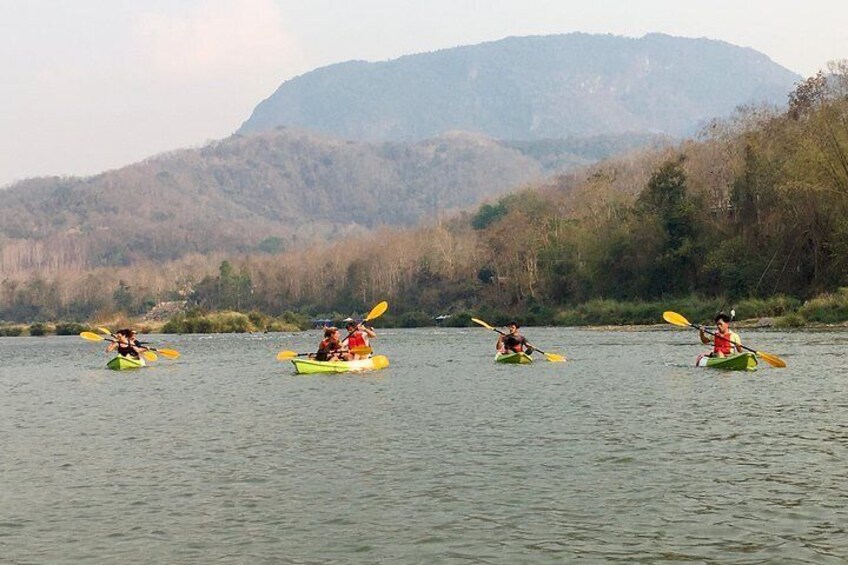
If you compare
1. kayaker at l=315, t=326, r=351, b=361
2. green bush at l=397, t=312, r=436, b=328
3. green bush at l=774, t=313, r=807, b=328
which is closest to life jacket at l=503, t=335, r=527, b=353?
kayaker at l=315, t=326, r=351, b=361

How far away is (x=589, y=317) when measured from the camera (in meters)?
77.6

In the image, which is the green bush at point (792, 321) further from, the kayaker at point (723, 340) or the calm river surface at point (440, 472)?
the calm river surface at point (440, 472)

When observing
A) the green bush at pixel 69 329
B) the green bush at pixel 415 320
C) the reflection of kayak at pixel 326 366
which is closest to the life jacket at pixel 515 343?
the reflection of kayak at pixel 326 366

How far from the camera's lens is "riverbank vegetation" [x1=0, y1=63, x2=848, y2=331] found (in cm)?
5734

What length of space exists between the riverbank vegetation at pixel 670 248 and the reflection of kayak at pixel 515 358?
23.1 metres

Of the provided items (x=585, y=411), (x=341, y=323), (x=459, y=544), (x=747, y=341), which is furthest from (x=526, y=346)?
(x=341, y=323)

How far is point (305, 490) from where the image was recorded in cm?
1395

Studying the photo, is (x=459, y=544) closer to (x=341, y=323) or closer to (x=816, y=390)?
(x=816, y=390)

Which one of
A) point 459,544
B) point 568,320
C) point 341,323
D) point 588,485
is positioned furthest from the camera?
point 341,323

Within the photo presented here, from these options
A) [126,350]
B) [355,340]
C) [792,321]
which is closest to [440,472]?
[355,340]

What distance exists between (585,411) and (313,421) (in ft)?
19.6

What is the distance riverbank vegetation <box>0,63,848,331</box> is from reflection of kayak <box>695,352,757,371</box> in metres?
23.9

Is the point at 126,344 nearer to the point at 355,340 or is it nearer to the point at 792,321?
the point at 355,340

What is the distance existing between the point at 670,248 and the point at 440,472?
196ft
